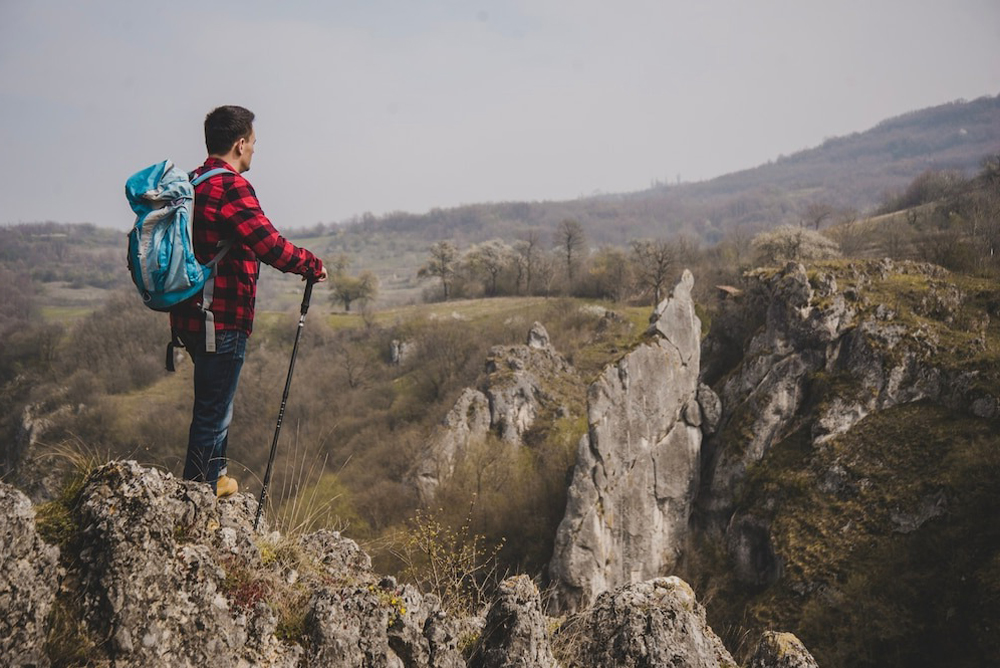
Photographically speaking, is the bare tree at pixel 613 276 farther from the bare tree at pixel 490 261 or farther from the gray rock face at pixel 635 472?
the gray rock face at pixel 635 472

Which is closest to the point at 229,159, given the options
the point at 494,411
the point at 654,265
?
the point at 494,411

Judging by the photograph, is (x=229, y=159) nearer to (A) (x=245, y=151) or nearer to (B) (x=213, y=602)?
(A) (x=245, y=151)

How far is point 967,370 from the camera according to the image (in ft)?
60.7

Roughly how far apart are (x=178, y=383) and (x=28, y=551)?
206 feet

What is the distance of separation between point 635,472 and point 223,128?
2275cm

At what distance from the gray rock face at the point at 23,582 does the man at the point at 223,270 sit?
4.29 feet

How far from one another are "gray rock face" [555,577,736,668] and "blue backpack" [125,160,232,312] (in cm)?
406

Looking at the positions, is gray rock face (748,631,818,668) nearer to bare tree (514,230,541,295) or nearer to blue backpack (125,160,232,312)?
blue backpack (125,160,232,312)

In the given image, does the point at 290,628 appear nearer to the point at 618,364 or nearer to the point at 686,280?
the point at 618,364

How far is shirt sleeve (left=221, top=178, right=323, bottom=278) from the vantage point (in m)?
3.74

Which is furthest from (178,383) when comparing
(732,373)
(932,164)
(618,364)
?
(932,164)

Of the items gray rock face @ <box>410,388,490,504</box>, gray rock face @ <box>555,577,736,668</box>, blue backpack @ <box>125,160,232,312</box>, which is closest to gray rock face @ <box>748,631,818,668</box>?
gray rock face @ <box>555,577,736,668</box>

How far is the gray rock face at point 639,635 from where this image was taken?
4.50 m

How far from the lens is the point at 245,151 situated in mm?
4078
